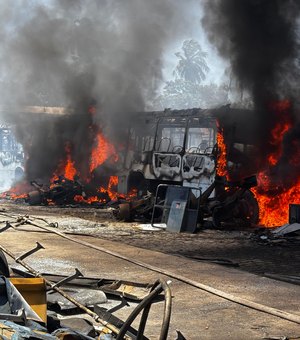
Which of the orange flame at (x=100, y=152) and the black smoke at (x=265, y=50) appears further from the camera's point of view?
the orange flame at (x=100, y=152)

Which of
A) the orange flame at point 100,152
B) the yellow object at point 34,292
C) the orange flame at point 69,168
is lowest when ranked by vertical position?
the yellow object at point 34,292

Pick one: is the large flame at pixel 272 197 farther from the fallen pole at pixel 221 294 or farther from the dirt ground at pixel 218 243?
the fallen pole at pixel 221 294

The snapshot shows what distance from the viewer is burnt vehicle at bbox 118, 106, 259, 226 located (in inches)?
517

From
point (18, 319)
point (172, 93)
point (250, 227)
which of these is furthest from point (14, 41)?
point (172, 93)

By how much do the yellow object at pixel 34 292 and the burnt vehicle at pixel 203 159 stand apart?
824 cm

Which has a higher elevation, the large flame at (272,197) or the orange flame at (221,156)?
the orange flame at (221,156)

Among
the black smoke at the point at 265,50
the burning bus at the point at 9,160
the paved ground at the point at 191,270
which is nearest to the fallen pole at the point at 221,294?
the paved ground at the point at 191,270

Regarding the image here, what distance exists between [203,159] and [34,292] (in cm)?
1021

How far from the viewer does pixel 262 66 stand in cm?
1755

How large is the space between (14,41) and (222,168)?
1633 cm

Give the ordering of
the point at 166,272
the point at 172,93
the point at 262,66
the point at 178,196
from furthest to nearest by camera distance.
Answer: the point at 172,93, the point at 262,66, the point at 178,196, the point at 166,272

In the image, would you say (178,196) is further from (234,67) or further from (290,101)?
(234,67)

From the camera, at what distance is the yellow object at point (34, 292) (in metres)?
4.15

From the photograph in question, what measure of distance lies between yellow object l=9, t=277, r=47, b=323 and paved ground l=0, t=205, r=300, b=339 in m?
0.97
